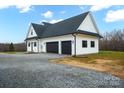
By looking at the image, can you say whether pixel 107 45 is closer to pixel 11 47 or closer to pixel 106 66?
pixel 11 47

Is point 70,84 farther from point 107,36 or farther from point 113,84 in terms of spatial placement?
point 107,36

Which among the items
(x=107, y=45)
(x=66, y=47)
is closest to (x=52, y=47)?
(x=66, y=47)

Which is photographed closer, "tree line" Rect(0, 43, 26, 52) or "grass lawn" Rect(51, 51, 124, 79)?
"grass lawn" Rect(51, 51, 124, 79)

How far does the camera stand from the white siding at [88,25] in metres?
19.9

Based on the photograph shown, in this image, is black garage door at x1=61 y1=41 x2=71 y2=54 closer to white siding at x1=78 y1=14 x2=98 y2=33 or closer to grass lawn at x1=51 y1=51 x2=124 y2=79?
white siding at x1=78 y1=14 x2=98 y2=33

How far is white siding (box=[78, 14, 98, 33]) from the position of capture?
19.9 metres

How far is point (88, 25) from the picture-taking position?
20.9 meters

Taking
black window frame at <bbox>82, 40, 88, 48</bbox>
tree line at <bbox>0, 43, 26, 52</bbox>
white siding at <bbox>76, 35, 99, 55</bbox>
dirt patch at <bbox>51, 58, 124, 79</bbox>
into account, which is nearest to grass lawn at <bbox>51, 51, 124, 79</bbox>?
dirt patch at <bbox>51, 58, 124, 79</bbox>

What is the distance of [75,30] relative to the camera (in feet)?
60.7

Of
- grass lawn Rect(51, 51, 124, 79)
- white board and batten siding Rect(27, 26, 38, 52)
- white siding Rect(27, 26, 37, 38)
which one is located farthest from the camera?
white siding Rect(27, 26, 37, 38)

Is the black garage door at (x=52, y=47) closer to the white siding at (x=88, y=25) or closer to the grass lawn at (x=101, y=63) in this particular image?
the white siding at (x=88, y=25)

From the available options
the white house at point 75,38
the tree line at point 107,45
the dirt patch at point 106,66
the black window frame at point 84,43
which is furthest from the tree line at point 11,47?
the dirt patch at point 106,66
